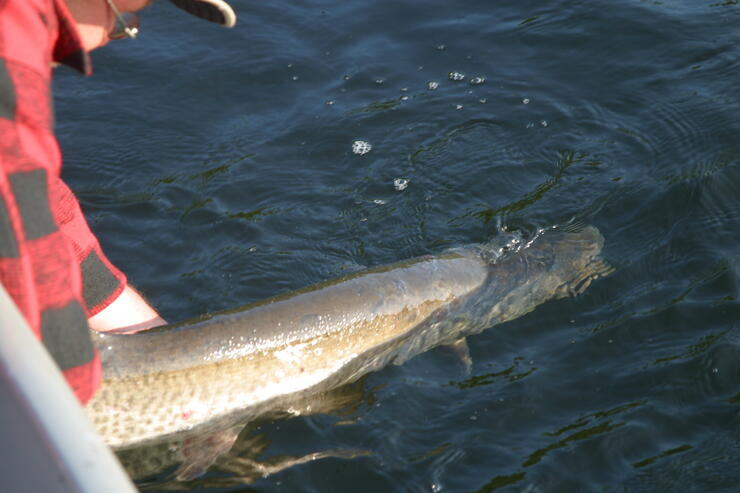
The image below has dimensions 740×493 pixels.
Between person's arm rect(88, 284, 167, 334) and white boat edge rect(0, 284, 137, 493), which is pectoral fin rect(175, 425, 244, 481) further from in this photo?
white boat edge rect(0, 284, 137, 493)

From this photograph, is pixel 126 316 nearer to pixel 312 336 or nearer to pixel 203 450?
pixel 203 450

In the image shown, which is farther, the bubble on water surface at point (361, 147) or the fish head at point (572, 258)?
the bubble on water surface at point (361, 147)

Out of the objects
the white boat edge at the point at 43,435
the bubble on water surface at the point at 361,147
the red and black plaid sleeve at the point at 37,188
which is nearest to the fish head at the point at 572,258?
the bubble on water surface at the point at 361,147

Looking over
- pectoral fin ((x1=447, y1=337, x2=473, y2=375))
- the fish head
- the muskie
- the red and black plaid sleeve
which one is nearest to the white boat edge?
the red and black plaid sleeve

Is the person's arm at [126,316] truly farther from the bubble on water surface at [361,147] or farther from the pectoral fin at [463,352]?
the bubble on water surface at [361,147]

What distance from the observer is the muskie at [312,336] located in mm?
3676

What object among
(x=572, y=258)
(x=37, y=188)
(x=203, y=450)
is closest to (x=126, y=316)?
(x=203, y=450)

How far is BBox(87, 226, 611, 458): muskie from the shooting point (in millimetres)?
3676

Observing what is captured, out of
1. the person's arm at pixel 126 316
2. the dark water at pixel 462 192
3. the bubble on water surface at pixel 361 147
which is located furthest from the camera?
the bubble on water surface at pixel 361 147

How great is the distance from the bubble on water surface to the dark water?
86 millimetres

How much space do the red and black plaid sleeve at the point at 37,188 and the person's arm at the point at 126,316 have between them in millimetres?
1580

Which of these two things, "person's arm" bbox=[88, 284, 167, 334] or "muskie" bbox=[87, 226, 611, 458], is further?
"person's arm" bbox=[88, 284, 167, 334]

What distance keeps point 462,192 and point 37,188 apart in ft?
11.6

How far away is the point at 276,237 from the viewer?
5230mm
